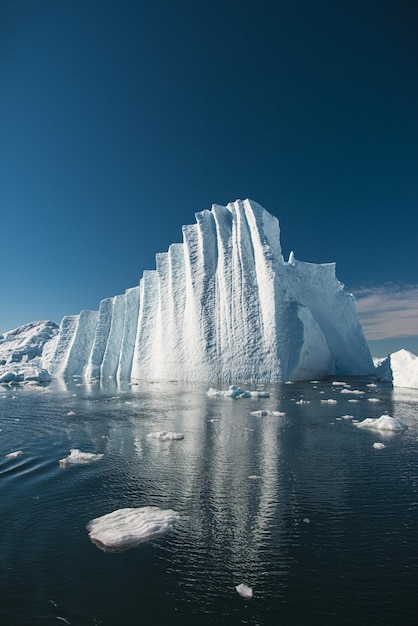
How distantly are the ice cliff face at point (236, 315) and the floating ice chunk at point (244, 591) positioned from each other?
66.9 ft

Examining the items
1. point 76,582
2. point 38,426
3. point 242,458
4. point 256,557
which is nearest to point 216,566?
point 256,557

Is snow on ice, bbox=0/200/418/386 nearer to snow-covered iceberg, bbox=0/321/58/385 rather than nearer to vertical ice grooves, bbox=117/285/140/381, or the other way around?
vertical ice grooves, bbox=117/285/140/381

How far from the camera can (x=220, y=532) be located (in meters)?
3.98

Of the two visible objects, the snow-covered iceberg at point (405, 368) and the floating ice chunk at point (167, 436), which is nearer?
the floating ice chunk at point (167, 436)

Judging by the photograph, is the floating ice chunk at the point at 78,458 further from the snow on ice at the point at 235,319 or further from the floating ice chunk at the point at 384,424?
the snow on ice at the point at 235,319

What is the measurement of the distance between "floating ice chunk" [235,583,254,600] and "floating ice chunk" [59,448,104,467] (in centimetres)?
430

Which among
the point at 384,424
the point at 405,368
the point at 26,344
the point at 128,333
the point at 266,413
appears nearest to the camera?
the point at 384,424

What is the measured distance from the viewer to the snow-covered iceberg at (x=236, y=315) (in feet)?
79.0

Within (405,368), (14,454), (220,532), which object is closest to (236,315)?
(405,368)

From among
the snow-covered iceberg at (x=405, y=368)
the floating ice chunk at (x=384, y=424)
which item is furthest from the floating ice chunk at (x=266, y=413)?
the snow-covered iceberg at (x=405, y=368)

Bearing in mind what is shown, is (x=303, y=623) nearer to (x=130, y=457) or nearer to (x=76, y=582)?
(x=76, y=582)

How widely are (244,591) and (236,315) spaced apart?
910 inches

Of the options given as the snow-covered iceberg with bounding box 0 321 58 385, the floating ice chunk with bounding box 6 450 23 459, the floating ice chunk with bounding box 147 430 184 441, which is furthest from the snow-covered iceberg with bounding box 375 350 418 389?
the snow-covered iceberg with bounding box 0 321 58 385

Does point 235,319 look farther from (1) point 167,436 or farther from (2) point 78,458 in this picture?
(2) point 78,458
